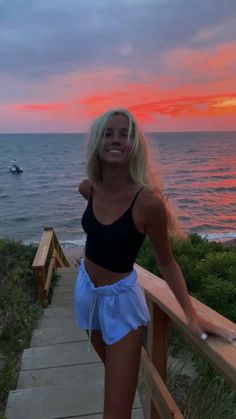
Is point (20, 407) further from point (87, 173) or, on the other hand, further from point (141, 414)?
point (87, 173)

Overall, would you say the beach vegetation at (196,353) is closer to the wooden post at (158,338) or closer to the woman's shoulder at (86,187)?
the wooden post at (158,338)

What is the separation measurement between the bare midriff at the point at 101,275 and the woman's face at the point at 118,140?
1.57 feet

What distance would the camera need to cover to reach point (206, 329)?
5.27 feet

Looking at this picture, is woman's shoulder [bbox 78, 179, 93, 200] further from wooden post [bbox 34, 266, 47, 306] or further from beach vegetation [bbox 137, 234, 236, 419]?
wooden post [bbox 34, 266, 47, 306]

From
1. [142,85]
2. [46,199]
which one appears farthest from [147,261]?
[46,199]

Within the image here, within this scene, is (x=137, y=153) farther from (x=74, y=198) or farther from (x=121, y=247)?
(x=74, y=198)

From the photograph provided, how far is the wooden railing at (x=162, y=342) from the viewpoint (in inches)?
61.5

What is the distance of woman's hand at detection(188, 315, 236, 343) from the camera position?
155 cm

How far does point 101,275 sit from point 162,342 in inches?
20.0

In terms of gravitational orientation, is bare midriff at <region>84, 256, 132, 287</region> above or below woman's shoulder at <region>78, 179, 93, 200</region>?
below

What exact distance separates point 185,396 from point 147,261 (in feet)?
11.0

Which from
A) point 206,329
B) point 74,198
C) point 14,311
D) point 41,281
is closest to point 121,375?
point 206,329

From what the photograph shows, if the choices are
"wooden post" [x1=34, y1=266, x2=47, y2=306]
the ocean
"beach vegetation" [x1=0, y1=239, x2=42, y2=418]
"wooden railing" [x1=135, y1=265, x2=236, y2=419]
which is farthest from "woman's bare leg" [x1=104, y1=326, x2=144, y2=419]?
"wooden post" [x1=34, y1=266, x2=47, y2=306]

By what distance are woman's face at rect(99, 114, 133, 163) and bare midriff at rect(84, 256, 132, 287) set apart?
479mm
